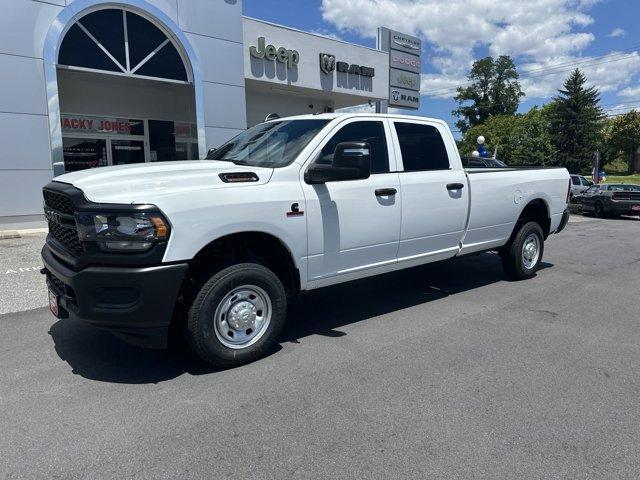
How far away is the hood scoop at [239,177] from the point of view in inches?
156

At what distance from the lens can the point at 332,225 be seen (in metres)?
4.49

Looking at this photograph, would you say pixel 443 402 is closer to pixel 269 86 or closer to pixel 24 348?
pixel 24 348

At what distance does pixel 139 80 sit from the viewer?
45.1 feet

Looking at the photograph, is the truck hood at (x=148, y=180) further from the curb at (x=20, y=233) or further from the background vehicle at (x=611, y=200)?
the background vehicle at (x=611, y=200)

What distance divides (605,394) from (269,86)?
50.3 feet

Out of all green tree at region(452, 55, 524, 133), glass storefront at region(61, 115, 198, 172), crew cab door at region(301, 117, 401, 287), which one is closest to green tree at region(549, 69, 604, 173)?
green tree at region(452, 55, 524, 133)

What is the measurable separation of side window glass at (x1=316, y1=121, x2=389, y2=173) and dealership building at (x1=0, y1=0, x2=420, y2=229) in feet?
30.2

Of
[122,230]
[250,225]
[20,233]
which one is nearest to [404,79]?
[20,233]

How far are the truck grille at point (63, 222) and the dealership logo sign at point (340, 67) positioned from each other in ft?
47.9

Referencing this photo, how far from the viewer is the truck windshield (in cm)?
456

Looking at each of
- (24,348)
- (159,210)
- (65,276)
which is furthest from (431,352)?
(24,348)

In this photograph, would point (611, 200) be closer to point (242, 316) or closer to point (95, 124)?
point (95, 124)

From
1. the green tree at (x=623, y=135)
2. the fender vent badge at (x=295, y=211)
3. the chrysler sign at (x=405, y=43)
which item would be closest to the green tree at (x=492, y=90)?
the green tree at (x=623, y=135)

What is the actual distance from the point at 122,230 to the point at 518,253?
5.38 meters
